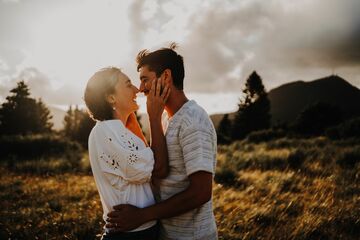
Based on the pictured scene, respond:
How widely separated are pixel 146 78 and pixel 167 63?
22 cm

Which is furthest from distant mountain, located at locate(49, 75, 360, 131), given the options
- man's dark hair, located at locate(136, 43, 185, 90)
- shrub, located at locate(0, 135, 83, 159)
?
man's dark hair, located at locate(136, 43, 185, 90)

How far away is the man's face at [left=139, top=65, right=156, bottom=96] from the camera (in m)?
2.66

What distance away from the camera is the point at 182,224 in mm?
2428

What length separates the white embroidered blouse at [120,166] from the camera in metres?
2.36

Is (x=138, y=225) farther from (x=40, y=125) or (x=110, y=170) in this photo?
(x=40, y=125)

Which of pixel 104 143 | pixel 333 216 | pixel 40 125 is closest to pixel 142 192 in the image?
pixel 104 143

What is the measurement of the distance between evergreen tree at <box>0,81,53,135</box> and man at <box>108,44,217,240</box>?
4373 cm

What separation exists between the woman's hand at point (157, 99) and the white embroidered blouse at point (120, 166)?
0.23m

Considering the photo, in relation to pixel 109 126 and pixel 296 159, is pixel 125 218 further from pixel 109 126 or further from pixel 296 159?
pixel 296 159

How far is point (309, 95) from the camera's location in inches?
6284

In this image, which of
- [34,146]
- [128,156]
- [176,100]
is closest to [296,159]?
[176,100]

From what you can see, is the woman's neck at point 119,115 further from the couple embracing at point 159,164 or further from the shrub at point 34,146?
the shrub at point 34,146

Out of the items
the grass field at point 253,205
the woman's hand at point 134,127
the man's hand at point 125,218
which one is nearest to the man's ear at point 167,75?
the woman's hand at point 134,127

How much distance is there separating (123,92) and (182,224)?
3.83 feet
